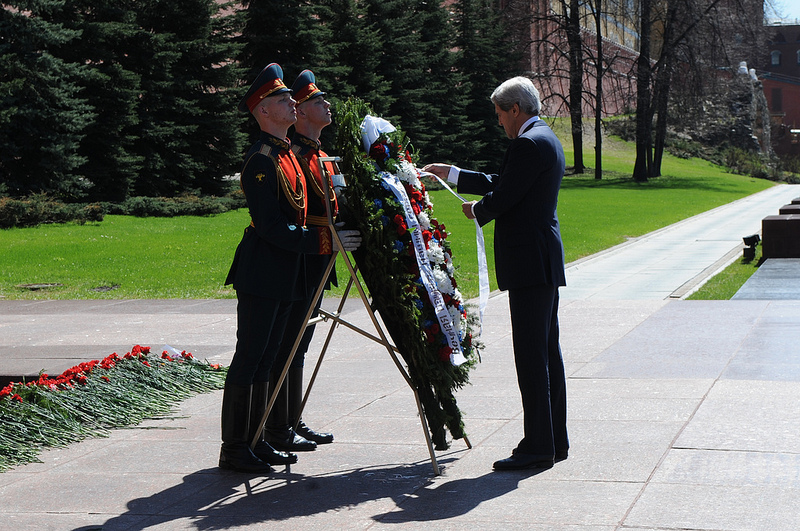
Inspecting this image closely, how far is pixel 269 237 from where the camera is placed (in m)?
4.99

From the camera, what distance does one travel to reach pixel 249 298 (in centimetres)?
516

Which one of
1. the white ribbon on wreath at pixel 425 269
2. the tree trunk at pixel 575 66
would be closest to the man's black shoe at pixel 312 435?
the white ribbon on wreath at pixel 425 269

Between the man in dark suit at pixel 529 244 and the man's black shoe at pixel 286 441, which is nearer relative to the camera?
the man in dark suit at pixel 529 244

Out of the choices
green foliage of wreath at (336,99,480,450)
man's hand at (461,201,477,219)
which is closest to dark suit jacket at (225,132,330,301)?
green foliage of wreath at (336,99,480,450)

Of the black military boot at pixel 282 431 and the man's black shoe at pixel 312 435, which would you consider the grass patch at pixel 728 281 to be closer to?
the man's black shoe at pixel 312 435

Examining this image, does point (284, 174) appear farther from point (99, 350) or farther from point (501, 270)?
point (99, 350)

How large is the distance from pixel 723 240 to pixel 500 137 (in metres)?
32.0

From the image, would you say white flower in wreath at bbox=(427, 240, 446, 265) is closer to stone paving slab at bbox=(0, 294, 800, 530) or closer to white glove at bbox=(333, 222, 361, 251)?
white glove at bbox=(333, 222, 361, 251)

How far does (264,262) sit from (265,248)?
0.08 m

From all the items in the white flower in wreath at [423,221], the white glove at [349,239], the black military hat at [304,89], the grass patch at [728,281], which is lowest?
the grass patch at [728,281]

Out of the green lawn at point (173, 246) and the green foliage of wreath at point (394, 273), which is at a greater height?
the green foliage of wreath at point (394, 273)

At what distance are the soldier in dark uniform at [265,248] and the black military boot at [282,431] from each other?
1.10ft

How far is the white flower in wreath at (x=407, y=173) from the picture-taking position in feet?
17.0

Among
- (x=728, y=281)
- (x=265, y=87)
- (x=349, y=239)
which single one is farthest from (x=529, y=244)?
(x=728, y=281)
